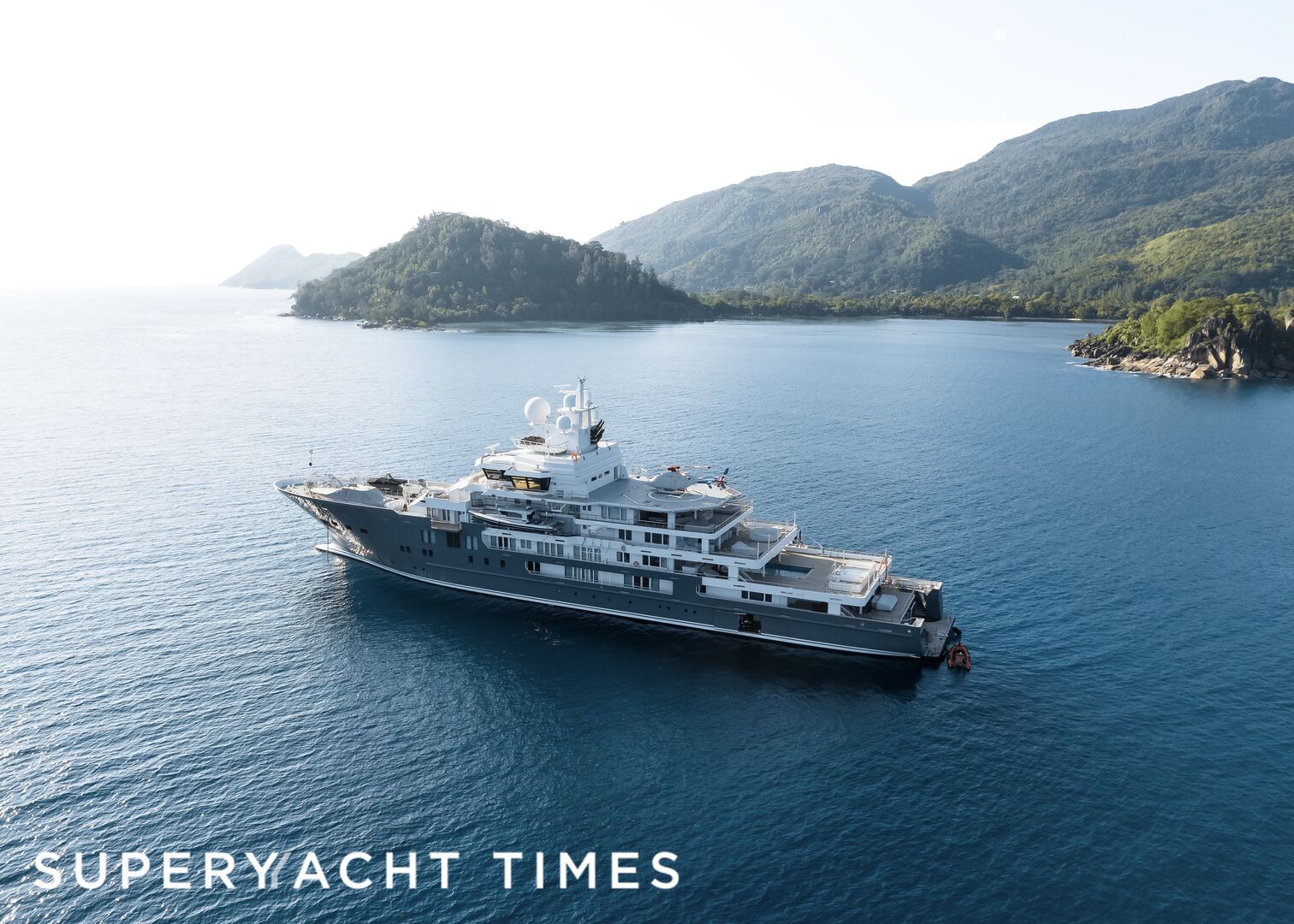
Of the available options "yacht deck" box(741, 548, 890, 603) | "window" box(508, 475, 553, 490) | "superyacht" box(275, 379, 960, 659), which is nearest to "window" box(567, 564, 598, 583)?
"superyacht" box(275, 379, 960, 659)

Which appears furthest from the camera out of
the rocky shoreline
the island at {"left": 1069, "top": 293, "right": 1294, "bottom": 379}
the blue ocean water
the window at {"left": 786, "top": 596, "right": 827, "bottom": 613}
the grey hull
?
the island at {"left": 1069, "top": 293, "right": 1294, "bottom": 379}

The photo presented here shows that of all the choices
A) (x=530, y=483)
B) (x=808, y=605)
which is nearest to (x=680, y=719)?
(x=808, y=605)

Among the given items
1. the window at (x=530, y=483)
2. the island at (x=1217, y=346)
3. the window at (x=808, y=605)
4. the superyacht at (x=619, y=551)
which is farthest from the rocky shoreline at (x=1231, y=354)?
the window at (x=530, y=483)

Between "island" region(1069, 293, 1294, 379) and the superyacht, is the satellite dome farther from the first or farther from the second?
"island" region(1069, 293, 1294, 379)

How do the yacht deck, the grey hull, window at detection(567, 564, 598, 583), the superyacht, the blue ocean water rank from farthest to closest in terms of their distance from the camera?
1. window at detection(567, 564, 598, 583)
2. the yacht deck
3. the superyacht
4. the grey hull
5. the blue ocean water

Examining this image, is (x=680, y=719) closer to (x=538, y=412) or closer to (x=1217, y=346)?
(x=538, y=412)

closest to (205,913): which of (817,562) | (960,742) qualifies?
(960,742)

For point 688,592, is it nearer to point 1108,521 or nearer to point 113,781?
point 113,781
